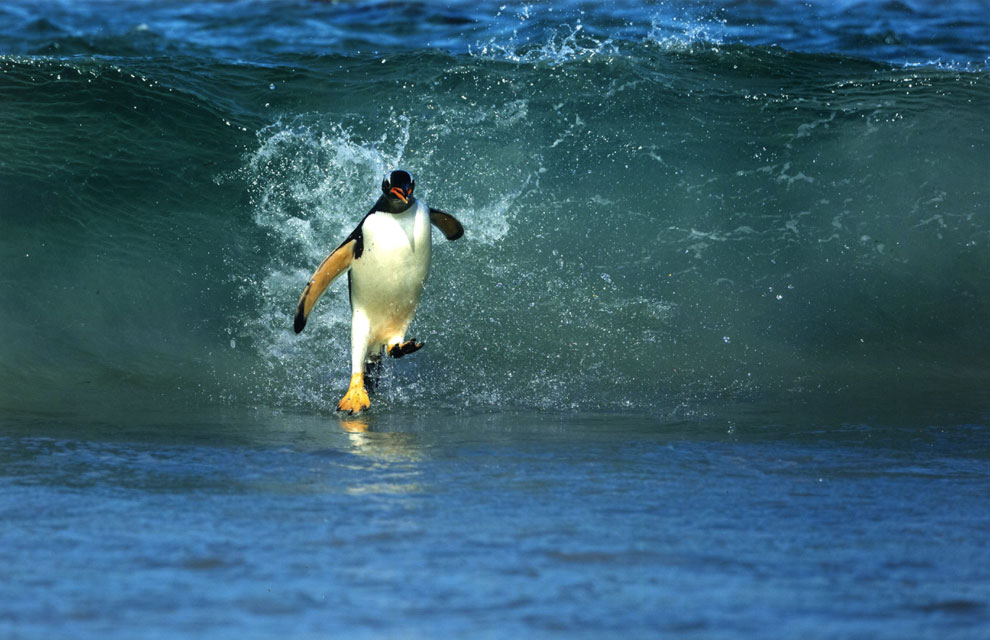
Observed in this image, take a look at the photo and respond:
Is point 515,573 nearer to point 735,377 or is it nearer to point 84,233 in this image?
point 735,377

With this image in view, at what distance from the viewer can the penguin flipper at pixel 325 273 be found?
6645 mm

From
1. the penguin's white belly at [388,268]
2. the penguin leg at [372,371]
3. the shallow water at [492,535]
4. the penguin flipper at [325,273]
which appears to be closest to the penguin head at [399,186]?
the penguin's white belly at [388,268]

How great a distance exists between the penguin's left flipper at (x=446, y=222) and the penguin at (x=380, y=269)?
22cm

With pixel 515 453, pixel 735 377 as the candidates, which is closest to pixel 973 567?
pixel 515 453

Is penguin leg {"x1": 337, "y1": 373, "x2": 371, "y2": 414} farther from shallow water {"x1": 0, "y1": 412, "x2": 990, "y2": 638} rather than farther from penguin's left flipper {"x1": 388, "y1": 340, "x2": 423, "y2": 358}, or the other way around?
shallow water {"x1": 0, "y1": 412, "x2": 990, "y2": 638}

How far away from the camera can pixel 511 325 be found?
8844 mm

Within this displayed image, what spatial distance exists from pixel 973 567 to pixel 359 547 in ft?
6.09

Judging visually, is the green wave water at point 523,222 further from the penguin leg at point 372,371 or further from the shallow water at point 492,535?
the shallow water at point 492,535

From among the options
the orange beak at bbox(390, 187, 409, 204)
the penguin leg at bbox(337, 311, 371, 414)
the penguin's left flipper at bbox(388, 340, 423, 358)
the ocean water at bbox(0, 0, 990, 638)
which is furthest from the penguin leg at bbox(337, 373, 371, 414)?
the orange beak at bbox(390, 187, 409, 204)

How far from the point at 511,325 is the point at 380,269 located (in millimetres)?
2203

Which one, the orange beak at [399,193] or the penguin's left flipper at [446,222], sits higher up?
the orange beak at [399,193]

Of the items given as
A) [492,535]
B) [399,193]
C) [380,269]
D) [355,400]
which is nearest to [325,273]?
[380,269]

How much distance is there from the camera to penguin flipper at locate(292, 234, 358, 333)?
21.8 feet

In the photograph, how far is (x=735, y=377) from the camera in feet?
26.0
